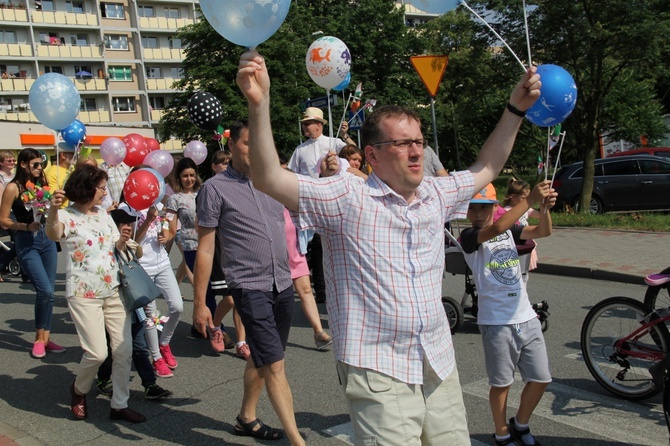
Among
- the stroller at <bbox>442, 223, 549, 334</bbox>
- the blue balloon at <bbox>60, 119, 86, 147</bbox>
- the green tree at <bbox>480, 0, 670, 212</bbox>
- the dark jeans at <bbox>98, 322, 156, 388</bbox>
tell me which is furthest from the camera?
the green tree at <bbox>480, 0, 670, 212</bbox>

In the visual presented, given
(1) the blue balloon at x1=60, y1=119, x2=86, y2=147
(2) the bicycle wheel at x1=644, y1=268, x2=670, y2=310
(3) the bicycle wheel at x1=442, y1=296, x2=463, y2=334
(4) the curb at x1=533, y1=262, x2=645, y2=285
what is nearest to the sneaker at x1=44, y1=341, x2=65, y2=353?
(1) the blue balloon at x1=60, y1=119, x2=86, y2=147

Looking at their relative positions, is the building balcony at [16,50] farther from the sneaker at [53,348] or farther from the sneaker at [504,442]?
the sneaker at [504,442]

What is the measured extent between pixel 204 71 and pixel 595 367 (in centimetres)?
3342

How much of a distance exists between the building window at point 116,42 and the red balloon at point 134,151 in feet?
189

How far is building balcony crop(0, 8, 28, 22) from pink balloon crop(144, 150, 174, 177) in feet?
182

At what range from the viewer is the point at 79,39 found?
199 ft

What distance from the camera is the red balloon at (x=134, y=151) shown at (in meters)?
8.75

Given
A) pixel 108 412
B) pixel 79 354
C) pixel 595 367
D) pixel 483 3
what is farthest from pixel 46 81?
pixel 483 3

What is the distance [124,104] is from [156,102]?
3.12 m

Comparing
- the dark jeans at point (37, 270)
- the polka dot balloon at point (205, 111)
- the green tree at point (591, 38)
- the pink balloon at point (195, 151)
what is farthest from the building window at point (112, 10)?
the dark jeans at point (37, 270)

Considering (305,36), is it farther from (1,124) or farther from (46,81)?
(46,81)

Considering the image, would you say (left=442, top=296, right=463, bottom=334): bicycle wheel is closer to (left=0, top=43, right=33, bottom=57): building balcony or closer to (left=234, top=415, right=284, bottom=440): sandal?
(left=234, top=415, right=284, bottom=440): sandal

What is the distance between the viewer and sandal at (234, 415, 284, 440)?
4.27 m

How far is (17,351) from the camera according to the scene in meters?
6.67
